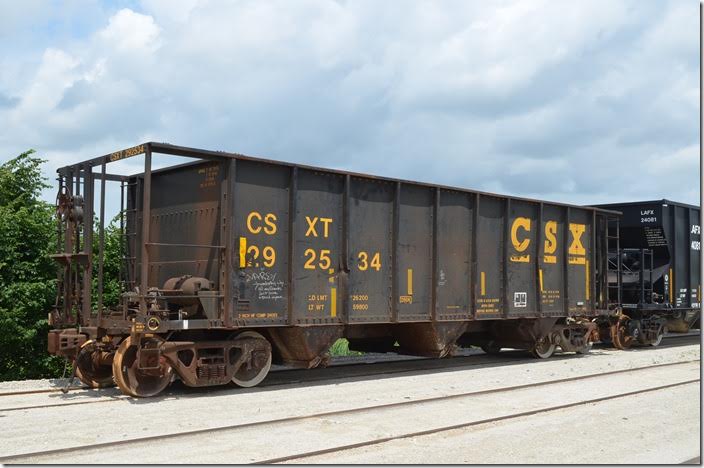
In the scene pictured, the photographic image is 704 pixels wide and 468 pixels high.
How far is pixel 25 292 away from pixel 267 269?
597 centimetres

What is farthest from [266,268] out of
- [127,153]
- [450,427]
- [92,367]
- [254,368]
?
[450,427]

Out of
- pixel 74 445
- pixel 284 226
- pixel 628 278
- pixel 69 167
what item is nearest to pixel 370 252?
pixel 284 226

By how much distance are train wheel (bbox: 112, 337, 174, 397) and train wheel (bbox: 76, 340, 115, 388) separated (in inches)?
25.9

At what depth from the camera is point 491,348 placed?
57.4 ft

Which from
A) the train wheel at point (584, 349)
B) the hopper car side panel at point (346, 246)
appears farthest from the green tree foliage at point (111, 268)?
the train wheel at point (584, 349)

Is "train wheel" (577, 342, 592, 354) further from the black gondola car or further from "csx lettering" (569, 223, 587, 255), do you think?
the black gondola car

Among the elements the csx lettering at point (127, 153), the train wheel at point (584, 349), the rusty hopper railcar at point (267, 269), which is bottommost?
the train wheel at point (584, 349)

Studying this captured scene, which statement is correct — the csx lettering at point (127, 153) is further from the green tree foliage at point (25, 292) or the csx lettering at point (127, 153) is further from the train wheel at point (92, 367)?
the green tree foliage at point (25, 292)

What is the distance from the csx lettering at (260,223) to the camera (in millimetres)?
11398

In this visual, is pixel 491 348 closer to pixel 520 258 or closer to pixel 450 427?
pixel 520 258

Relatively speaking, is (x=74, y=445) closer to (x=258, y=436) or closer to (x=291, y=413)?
(x=258, y=436)

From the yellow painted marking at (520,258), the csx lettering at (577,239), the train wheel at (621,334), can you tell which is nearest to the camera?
the yellow painted marking at (520,258)

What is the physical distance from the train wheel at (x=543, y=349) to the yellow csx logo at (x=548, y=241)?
6.39ft

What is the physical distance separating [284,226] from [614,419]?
577cm
